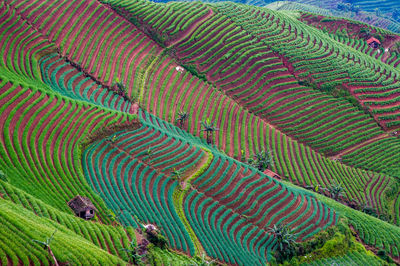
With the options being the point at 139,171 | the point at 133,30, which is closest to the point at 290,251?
the point at 139,171

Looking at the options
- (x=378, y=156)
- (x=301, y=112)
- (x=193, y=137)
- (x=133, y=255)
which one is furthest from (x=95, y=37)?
(x=378, y=156)

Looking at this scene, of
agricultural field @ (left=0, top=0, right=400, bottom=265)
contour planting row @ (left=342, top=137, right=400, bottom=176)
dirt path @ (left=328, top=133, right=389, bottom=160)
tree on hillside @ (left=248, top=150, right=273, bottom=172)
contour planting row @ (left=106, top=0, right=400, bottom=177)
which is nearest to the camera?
agricultural field @ (left=0, top=0, right=400, bottom=265)

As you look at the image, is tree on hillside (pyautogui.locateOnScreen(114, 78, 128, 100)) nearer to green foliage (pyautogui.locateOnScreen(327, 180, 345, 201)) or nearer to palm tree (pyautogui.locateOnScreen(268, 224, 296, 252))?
palm tree (pyautogui.locateOnScreen(268, 224, 296, 252))

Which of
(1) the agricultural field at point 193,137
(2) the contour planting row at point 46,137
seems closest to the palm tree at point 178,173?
(1) the agricultural field at point 193,137

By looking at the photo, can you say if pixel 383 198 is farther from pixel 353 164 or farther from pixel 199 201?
pixel 199 201

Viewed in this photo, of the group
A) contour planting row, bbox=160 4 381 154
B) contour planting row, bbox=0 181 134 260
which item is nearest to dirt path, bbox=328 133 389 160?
contour planting row, bbox=160 4 381 154

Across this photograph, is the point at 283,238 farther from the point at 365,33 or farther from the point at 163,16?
the point at 365,33
